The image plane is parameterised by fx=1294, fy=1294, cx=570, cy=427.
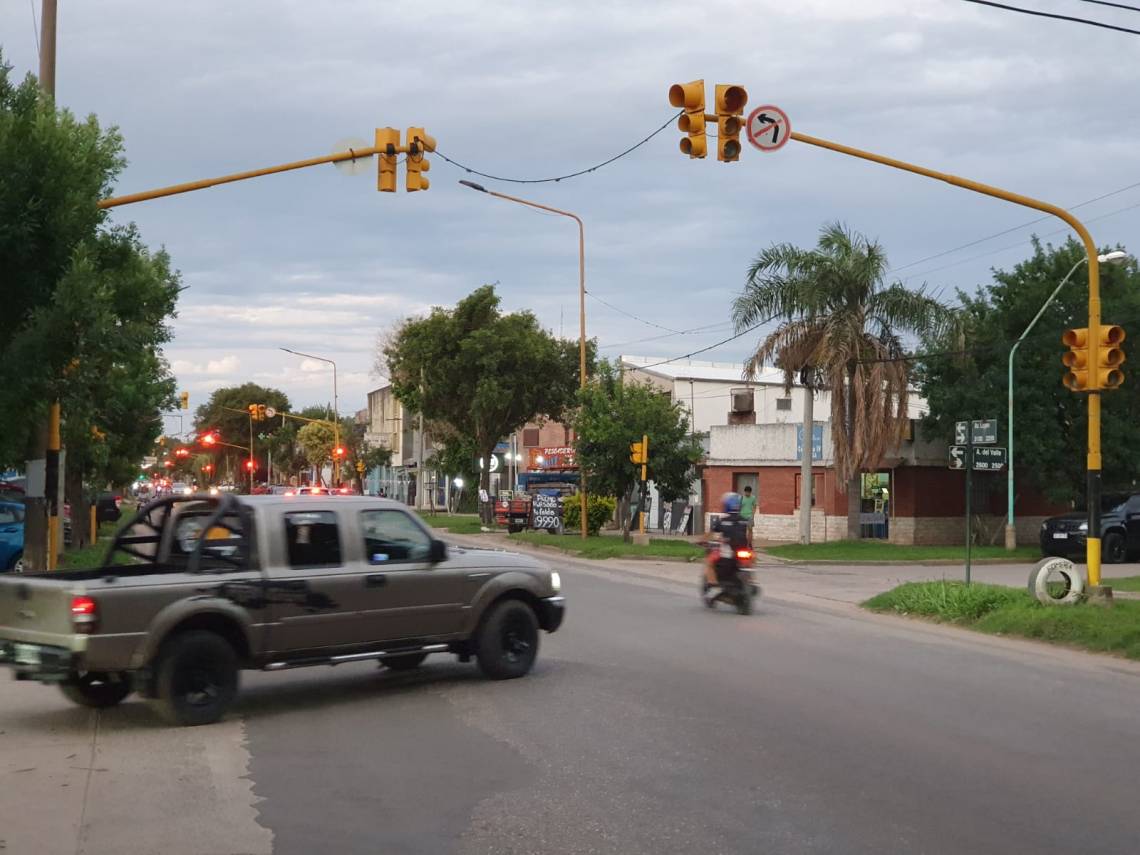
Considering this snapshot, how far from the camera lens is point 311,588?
33.0 ft

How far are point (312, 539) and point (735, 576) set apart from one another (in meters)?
9.28

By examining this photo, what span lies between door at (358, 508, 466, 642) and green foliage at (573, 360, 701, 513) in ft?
84.6

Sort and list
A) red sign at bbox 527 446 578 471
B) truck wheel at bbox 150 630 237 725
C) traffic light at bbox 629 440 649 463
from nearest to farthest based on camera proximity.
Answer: truck wheel at bbox 150 630 237 725
traffic light at bbox 629 440 649 463
red sign at bbox 527 446 578 471

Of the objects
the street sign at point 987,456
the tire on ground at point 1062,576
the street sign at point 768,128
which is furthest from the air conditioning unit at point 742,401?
the street sign at point 768,128

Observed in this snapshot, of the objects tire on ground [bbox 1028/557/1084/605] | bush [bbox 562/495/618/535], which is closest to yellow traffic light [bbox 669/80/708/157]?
tire on ground [bbox 1028/557/1084/605]

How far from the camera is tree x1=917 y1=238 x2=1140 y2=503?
37.7 meters

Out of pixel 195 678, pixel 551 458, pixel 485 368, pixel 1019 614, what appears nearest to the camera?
pixel 195 678

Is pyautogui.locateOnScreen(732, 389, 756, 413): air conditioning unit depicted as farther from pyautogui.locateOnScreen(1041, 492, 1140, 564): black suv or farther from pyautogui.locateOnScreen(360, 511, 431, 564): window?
pyautogui.locateOnScreen(360, 511, 431, 564): window

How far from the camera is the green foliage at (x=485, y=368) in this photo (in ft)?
165

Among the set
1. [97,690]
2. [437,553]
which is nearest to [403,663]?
[437,553]

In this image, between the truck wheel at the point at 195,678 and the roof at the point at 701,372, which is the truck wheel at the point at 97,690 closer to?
the truck wheel at the point at 195,678

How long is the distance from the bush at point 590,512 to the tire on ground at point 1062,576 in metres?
25.6

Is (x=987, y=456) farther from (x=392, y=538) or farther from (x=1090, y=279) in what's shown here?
(x=392, y=538)

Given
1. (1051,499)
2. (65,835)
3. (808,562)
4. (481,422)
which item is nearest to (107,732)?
(65,835)
